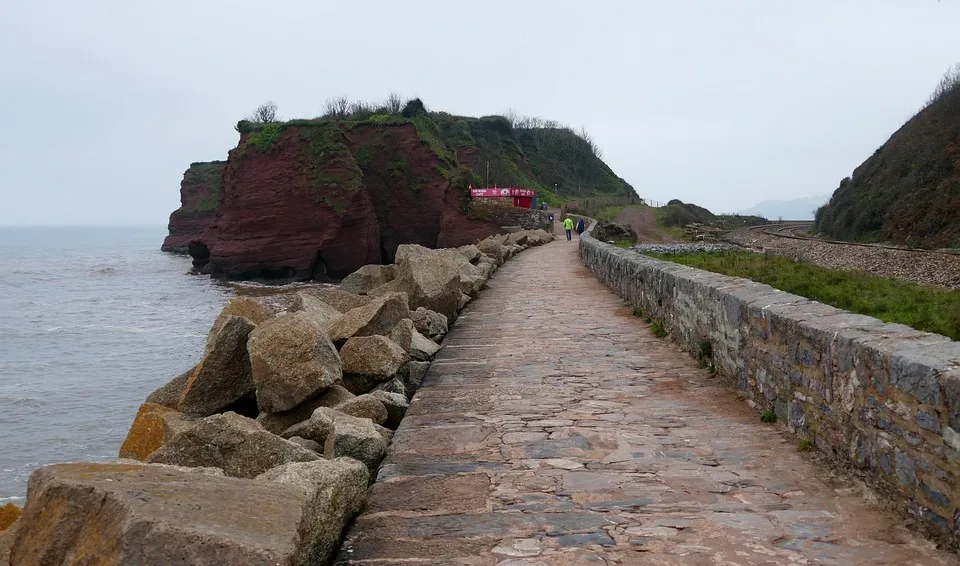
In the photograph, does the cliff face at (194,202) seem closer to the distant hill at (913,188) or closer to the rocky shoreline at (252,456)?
the distant hill at (913,188)

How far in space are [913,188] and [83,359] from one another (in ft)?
103

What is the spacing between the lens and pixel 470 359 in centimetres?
714

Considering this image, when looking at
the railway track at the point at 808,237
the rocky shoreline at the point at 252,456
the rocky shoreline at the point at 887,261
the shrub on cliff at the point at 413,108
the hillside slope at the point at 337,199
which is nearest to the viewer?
the rocky shoreline at the point at 252,456

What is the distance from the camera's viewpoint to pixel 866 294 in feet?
33.5

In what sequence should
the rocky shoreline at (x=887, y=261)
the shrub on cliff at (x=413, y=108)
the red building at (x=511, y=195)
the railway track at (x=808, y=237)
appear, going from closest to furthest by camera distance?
the rocky shoreline at (x=887, y=261), the railway track at (x=808, y=237), the red building at (x=511, y=195), the shrub on cliff at (x=413, y=108)

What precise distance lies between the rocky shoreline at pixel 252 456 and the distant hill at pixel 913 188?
24.0m

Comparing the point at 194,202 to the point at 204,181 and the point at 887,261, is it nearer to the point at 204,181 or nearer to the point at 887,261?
the point at 204,181

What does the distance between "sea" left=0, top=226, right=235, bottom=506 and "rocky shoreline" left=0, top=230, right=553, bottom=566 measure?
476cm

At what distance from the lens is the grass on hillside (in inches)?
307

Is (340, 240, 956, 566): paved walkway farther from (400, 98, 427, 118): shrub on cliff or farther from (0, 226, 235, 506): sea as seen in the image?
(400, 98, 427, 118): shrub on cliff

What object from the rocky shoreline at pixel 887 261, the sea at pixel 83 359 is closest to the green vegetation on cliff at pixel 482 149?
the sea at pixel 83 359

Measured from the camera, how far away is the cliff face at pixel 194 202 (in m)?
82.8

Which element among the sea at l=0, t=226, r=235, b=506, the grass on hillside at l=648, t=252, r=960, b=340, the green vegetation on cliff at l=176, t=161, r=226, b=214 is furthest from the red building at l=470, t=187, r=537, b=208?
the green vegetation on cliff at l=176, t=161, r=226, b=214

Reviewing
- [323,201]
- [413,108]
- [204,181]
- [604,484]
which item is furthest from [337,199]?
[204,181]
